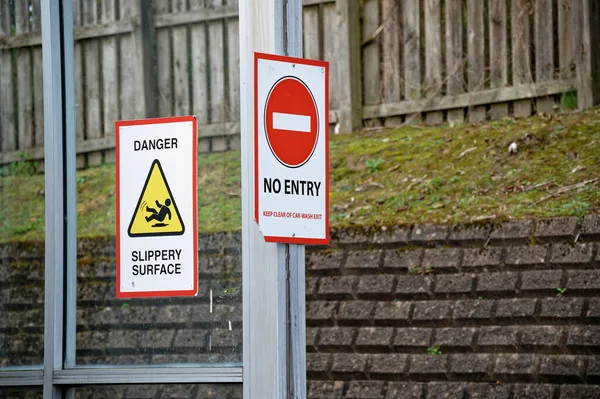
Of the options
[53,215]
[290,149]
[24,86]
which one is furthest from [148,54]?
[290,149]

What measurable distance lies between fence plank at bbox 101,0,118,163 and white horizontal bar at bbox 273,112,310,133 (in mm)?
811

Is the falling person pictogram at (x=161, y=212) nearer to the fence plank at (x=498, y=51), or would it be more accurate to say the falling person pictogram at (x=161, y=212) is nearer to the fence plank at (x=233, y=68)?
the fence plank at (x=233, y=68)

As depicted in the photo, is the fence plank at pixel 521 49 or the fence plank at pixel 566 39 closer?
the fence plank at pixel 566 39

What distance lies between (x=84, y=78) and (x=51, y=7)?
1.02 ft

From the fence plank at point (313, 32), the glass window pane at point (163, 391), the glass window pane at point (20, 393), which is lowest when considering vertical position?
the glass window pane at point (20, 393)

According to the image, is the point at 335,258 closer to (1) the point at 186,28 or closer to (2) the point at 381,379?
(2) the point at 381,379

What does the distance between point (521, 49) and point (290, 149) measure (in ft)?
21.5

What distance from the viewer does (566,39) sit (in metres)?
9.73

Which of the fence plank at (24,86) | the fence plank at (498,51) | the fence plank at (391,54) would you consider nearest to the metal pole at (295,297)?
the fence plank at (24,86)

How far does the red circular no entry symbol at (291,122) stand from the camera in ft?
12.7

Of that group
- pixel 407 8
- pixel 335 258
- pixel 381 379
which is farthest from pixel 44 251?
pixel 407 8

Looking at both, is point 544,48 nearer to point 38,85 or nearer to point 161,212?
point 38,85

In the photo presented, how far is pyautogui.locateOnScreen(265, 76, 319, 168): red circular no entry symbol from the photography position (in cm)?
388

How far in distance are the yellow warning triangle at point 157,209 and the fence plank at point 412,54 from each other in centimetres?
671
